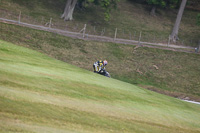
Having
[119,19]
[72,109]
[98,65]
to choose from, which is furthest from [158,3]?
[72,109]

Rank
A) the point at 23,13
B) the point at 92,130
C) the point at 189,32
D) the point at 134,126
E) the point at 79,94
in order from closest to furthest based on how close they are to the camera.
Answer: the point at 92,130 < the point at 134,126 < the point at 79,94 < the point at 23,13 < the point at 189,32

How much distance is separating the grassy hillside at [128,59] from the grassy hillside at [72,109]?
17211mm

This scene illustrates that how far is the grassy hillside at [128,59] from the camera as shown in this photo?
31.9 m

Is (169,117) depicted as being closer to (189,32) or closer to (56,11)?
(56,11)

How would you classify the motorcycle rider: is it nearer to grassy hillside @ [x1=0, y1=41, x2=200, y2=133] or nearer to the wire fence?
grassy hillside @ [x1=0, y1=41, x2=200, y2=133]

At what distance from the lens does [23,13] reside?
5066 centimetres

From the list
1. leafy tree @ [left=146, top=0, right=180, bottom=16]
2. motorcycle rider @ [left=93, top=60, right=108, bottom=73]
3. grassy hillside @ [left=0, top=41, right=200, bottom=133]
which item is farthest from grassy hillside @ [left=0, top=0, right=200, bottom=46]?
grassy hillside @ [left=0, top=41, right=200, bottom=133]

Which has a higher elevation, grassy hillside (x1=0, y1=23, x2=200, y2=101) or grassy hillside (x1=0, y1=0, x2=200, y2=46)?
grassy hillside (x1=0, y1=0, x2=200, y2=46)

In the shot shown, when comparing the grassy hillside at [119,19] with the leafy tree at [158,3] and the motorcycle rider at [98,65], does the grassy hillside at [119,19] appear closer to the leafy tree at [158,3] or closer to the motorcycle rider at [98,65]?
the leafy tree at [158,3]

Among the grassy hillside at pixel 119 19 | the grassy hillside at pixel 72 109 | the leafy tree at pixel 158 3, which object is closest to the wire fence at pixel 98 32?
the grassy hillside at pixel 119 19

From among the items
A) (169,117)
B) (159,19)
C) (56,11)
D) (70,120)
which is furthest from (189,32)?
(70,120)

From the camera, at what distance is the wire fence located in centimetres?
4584

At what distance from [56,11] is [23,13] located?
28.3 ft

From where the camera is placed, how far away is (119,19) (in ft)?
208
